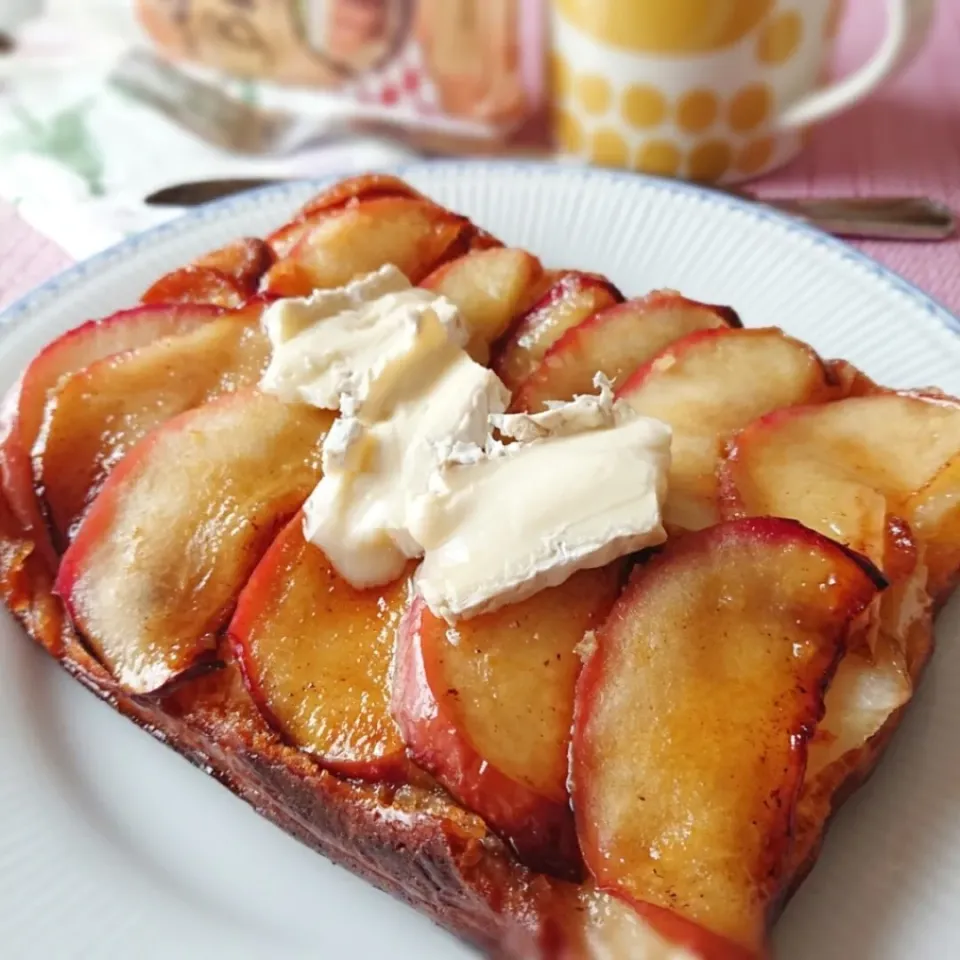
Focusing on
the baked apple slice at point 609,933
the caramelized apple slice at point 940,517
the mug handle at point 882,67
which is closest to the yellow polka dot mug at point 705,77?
the mug handle at point 882,67

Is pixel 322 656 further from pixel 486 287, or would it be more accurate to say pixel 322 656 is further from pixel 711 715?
pixel 486 287

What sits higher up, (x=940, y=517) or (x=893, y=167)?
(x=940, y=517)

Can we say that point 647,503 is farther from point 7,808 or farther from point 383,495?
point 7,808

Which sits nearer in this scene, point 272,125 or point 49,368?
point 49,368

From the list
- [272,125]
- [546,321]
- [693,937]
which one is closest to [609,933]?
[693,937]

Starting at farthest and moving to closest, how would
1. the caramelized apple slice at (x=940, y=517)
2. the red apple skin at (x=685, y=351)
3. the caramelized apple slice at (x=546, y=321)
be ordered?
the caramelized apple slice at (x=546, y=321)
the red apple skin at (x=685, y=351)
the caramelized apple slice at (x=940, y=517)

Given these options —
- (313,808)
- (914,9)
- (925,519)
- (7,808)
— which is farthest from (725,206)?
(7,808)

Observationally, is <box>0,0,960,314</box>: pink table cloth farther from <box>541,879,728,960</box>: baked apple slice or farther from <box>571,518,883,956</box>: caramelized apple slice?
<box>541,879,728,960</box>: baked apple slice

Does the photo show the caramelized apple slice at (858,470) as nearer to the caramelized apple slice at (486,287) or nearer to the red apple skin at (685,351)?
the red apple skin at (685,351)
